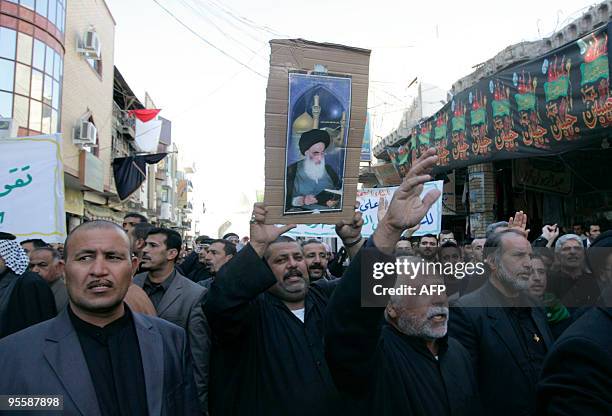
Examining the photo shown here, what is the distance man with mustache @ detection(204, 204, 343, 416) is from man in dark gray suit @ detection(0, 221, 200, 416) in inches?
12.2

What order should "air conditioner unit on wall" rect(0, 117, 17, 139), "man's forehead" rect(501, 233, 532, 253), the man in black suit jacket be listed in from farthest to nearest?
1. "air conditioner unit on wall" rect(0, 117, 17, 139)
2. "man's forehead" rect(501, 233, 532, 253)
3. the man in black suit jacket

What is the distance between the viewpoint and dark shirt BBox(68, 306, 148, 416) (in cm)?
202

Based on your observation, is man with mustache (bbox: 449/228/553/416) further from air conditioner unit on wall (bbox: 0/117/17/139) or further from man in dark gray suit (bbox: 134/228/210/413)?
air conditioner unit on wall (bbox: 0/117/17/139)

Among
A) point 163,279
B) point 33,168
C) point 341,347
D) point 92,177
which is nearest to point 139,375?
point 341,347

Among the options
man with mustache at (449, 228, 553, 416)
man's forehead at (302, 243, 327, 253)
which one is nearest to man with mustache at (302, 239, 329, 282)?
man's forehead at (302, 243, 327, 253)

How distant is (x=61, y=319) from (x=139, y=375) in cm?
40

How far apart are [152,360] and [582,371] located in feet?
5.28

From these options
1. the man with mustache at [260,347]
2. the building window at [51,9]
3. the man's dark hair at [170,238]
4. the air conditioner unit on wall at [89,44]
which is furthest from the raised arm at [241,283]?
the air conditioner unit on wall at [89,44]

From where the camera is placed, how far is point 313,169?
8.40ft

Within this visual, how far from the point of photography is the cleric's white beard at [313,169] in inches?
100

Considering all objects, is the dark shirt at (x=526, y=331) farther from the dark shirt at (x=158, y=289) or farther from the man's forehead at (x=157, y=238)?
the man's forehead at (x=157, y=238)

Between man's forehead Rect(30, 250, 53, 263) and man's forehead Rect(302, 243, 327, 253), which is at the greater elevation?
man's forehead Rect(302, 243, 327, 253)

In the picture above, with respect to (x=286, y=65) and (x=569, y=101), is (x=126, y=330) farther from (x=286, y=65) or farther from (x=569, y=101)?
(x=569, y=101)

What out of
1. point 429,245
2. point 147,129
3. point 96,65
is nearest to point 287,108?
point 429,245
